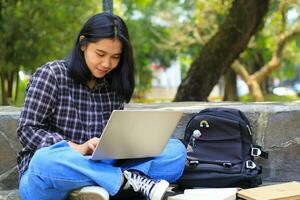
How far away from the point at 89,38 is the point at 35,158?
2.28 ft

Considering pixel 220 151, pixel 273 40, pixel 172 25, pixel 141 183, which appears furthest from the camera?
pixel 172 25

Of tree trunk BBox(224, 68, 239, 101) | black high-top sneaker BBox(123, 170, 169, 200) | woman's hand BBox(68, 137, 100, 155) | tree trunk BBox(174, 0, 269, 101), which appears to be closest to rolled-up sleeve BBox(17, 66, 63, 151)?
woman's hand BBox(68, 137, 100, 155)

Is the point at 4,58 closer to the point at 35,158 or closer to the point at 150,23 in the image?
the point at 35,158

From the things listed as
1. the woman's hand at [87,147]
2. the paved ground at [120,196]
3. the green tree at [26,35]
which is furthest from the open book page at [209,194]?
the green tree at [26,35]

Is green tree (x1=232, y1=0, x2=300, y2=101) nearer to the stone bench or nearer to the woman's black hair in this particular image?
the stone bench

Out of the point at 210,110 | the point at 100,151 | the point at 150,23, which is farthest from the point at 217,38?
the point at 150,23

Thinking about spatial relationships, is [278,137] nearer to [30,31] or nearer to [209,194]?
[209,194]

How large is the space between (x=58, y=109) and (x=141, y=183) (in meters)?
0.60

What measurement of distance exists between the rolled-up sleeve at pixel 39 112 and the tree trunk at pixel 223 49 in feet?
12.9

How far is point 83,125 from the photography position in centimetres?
264

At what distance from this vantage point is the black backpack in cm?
278

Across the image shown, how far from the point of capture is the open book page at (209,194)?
2477 millimetres

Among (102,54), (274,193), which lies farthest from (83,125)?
(274,193)

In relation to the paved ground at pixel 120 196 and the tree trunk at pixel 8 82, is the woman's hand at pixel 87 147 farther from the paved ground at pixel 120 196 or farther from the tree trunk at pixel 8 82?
the tree trunk at pixel 8 82
